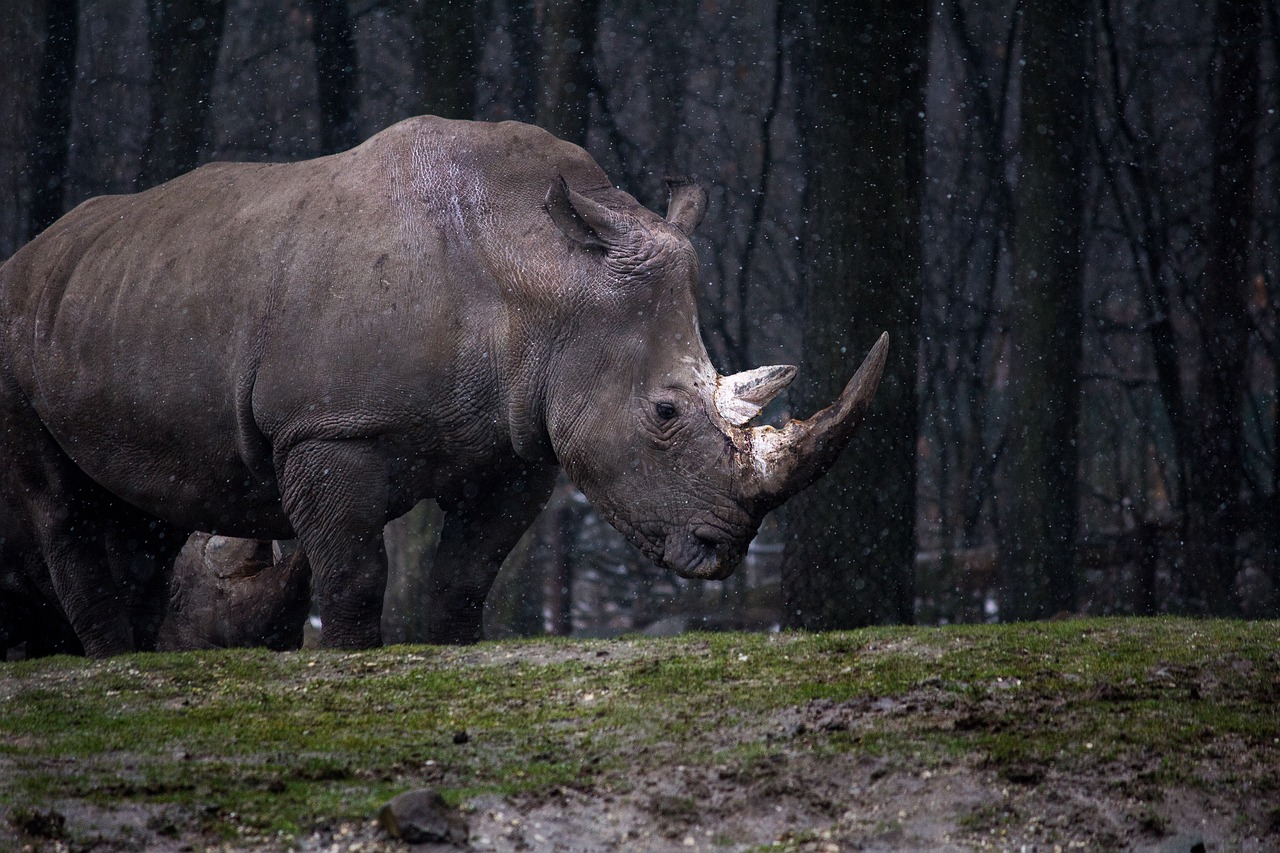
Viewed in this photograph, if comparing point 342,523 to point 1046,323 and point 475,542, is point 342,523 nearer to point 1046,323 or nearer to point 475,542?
point 475,542

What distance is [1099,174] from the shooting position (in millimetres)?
11828

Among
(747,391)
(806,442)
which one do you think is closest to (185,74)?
(747,391)

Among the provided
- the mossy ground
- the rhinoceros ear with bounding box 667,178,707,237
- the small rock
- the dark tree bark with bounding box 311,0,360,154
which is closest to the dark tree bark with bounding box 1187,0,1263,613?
the mossy ground

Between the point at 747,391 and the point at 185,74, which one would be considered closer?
the point at 747,391

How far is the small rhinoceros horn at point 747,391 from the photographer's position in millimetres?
5570

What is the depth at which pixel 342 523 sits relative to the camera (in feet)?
19.3

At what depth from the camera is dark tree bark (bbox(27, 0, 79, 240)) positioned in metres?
11.0

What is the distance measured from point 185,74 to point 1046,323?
648 cm

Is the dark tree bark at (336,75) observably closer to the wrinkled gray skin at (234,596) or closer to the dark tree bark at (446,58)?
the dark tree bark at (446,58)

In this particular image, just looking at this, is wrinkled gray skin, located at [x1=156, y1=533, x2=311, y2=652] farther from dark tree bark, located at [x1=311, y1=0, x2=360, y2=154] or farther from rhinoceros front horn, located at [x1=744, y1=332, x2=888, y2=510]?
dark tree bark, located at [x1=311, y1=0, x2=360, y2=154]

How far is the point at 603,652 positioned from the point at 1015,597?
17.8ft

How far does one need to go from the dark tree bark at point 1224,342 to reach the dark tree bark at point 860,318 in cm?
368

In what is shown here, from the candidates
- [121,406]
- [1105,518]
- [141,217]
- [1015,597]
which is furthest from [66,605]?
[1105,518]

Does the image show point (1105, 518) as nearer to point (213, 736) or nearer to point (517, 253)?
point (517, 253)
